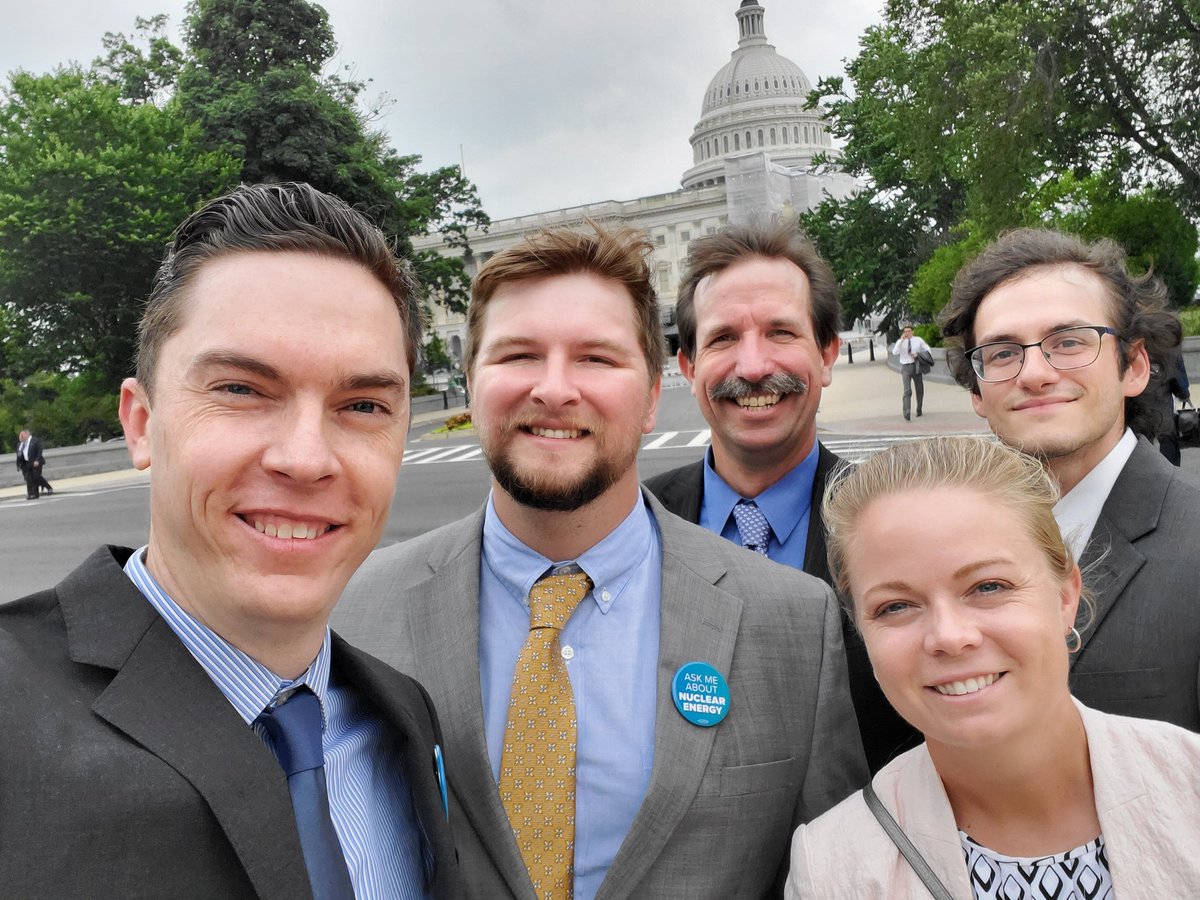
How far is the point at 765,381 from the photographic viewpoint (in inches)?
136

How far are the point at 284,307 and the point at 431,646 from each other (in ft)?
3.68

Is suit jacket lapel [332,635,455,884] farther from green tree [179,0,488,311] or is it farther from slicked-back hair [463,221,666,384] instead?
green tree [179,0,488,311]

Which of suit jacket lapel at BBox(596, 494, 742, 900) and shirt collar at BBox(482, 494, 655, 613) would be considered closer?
suit jacket lapel at BBox(596, 494, 742, 900)

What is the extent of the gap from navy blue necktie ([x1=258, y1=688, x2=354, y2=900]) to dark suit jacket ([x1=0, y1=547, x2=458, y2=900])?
115 millimetres

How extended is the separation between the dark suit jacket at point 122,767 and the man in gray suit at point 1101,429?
2.13 m

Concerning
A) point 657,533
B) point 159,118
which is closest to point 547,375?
point 657,533

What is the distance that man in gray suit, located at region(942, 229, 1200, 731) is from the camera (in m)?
2.45

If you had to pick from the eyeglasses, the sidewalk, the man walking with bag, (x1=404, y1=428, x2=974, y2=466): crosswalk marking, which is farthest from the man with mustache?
the man walking with bag

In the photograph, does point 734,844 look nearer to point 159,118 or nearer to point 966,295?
point 966,295

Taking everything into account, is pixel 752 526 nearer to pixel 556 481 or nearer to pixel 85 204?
pixel 556 481

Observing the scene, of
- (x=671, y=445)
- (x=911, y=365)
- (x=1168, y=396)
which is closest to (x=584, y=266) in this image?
(x=1168, y=396)

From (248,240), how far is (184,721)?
0.90m

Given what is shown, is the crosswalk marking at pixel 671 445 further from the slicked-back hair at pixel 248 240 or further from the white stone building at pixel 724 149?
the white stone building at pixel 724 149

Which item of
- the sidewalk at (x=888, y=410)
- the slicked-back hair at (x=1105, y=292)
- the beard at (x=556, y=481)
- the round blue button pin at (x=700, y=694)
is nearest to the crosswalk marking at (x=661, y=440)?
the sidewalk at (x=888, y=410)
